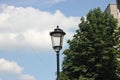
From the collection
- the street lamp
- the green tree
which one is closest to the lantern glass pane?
the street lamp

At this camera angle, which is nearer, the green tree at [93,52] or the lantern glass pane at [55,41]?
the lantern glass pane at [55,41]

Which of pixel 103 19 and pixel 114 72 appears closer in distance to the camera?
pixel 114 72

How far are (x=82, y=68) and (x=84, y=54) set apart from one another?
184 cm

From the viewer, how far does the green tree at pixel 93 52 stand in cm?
5106

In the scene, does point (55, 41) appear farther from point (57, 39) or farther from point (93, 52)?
point (93, 52)

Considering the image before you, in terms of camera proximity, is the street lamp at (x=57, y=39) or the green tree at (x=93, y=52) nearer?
the street lamp at (x=57, y=39)

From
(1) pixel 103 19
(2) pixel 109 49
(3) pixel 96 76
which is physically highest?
(1) pixel 103 19

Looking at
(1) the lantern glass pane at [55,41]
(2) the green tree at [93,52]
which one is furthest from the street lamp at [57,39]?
(2) the green tree at [93,52]

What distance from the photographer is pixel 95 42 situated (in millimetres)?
53062

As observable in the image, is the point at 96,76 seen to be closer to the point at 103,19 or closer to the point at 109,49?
the point at 109,49

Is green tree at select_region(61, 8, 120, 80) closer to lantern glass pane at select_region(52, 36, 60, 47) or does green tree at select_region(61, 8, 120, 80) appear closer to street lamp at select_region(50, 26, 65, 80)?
street lamp at select_region(50, 26, 65, 80)

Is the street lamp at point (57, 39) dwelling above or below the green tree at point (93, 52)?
below

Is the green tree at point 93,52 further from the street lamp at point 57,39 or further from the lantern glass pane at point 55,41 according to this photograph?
the lantern glass pane at point 55,41

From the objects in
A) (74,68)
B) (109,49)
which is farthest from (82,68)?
(109,49)
